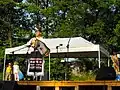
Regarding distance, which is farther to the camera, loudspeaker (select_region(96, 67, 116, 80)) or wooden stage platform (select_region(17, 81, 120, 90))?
loudspeaker (select_region(96, 67, 116, 80))

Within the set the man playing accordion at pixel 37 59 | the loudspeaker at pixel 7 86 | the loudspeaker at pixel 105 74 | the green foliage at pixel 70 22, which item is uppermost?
the green foliage at pixel 70 22

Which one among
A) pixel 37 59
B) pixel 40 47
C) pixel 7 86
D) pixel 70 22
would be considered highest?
pixel 70 22

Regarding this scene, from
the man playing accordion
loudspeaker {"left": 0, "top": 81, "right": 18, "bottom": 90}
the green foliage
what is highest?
the green foliage

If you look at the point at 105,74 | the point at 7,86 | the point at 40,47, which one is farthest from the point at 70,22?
the point at 7,86

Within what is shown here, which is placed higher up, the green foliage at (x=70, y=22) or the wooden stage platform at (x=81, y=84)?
the green foliage at (x=70, y=22)

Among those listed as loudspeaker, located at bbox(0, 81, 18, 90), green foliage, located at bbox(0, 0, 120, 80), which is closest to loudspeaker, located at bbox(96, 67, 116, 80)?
loudspeaker, located at bbox(0, 81, 18, 90)

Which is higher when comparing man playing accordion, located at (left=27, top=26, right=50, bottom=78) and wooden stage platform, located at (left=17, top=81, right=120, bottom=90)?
man playing accordion, located at (left=27, top=26, right=50, bottom=78)

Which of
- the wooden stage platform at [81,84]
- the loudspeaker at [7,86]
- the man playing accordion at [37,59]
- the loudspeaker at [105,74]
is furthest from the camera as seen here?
the man playing accordion at [37,59]

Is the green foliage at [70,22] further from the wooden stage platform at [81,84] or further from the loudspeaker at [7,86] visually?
the loudspeaker at [7,86]

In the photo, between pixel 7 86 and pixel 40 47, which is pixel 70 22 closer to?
pixel 40 47

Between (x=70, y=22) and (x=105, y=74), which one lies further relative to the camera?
(x=70, y=22)

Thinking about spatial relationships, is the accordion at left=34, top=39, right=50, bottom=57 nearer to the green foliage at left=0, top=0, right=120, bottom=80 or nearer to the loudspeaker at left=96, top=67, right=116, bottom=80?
the loudspeaker at left=96, top=67, right=116, bottom=80

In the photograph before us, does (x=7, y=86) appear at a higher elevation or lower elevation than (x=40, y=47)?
lower

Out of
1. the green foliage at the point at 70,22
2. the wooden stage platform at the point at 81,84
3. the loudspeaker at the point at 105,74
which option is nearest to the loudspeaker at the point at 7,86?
the wooden stage platform at the point at 81,84
